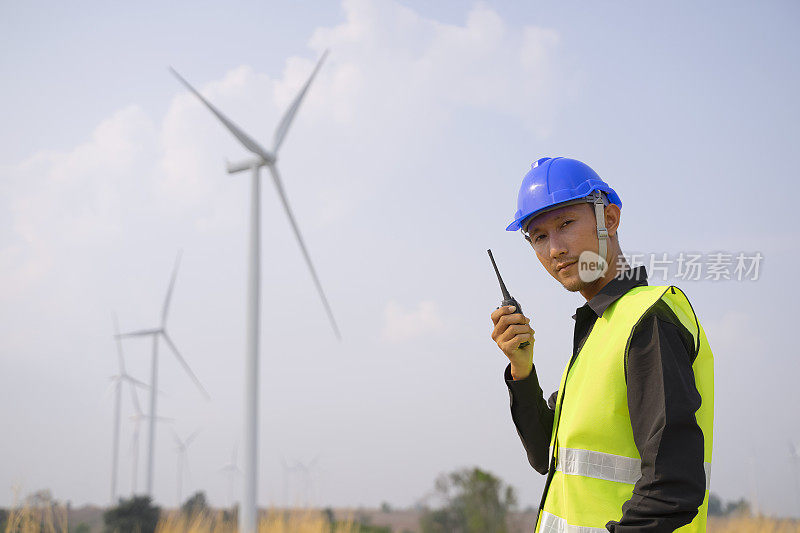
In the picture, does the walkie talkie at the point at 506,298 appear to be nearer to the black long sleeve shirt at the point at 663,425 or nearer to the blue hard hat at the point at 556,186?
the blue hard hat at the point at 556,186

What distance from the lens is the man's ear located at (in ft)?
9.40

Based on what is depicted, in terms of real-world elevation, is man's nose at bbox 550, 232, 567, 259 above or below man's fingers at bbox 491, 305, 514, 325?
above

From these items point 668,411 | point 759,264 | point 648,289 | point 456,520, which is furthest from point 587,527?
point 456,520

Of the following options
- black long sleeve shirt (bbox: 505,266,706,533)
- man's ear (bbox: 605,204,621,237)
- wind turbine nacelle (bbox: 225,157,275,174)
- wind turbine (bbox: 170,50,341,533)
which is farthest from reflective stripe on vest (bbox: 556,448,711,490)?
wind turbine nacelle (bbox: 225,157,275,174)

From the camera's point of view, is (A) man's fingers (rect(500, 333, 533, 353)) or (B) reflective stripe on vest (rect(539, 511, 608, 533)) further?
(A) man's fingers (rect(500, 333, 533, 353))

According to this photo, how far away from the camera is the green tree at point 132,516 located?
23875 mm

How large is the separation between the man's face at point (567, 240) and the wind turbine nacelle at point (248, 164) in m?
22.6

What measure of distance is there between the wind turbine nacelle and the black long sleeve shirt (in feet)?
76.6

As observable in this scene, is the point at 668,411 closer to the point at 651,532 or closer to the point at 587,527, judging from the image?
the point at 651,532

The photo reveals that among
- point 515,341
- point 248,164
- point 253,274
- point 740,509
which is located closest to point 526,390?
point 515,341

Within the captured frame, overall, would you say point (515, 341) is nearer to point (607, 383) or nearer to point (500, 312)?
point (500, 312)

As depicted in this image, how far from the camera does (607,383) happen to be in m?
2.39

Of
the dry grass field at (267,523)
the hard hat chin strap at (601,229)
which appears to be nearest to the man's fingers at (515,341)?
the hard hat chin strap at (601,229)

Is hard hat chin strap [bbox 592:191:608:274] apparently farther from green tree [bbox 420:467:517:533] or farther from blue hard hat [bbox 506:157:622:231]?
green tree [bbox 420:467:517:533]
